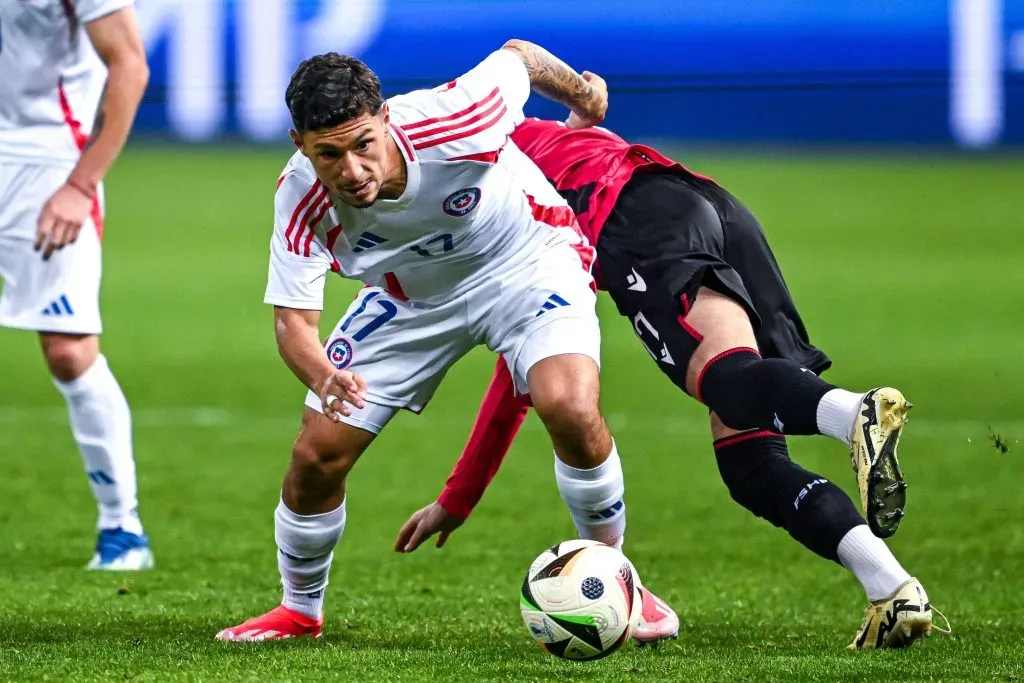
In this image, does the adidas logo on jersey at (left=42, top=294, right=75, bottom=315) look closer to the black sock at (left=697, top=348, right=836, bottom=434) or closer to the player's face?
the player's face

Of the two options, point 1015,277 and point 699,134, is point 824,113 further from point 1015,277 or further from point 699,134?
point 1015,277

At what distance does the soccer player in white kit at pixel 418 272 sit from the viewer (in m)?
4.02

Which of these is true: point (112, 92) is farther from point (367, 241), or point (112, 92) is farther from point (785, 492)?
point (785, 492)

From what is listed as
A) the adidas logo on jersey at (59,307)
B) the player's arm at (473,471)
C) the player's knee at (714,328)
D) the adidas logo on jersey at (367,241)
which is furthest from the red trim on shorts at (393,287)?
the adidas logo on jersey at (59,307)

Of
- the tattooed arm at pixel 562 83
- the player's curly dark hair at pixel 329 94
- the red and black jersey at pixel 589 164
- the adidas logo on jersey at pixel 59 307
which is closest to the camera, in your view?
the player's curly dark hair at pixel 329 94

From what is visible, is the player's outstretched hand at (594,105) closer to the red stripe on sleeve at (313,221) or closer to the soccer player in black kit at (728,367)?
the soccer player in black kit at (728,367)

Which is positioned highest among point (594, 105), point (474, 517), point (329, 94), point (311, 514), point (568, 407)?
point (329, 94)

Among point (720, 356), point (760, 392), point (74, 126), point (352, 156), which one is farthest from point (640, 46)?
point (352, 156)

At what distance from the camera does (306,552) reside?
4520 mm

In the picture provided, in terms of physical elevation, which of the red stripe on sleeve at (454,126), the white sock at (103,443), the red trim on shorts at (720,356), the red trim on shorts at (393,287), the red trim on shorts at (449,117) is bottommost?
the white sock at (103,443)

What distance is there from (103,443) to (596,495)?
2027 millimetres

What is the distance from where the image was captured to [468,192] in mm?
4281

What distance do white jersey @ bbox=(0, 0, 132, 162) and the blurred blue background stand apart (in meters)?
9.96

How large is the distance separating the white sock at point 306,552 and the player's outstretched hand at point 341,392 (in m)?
0.70
